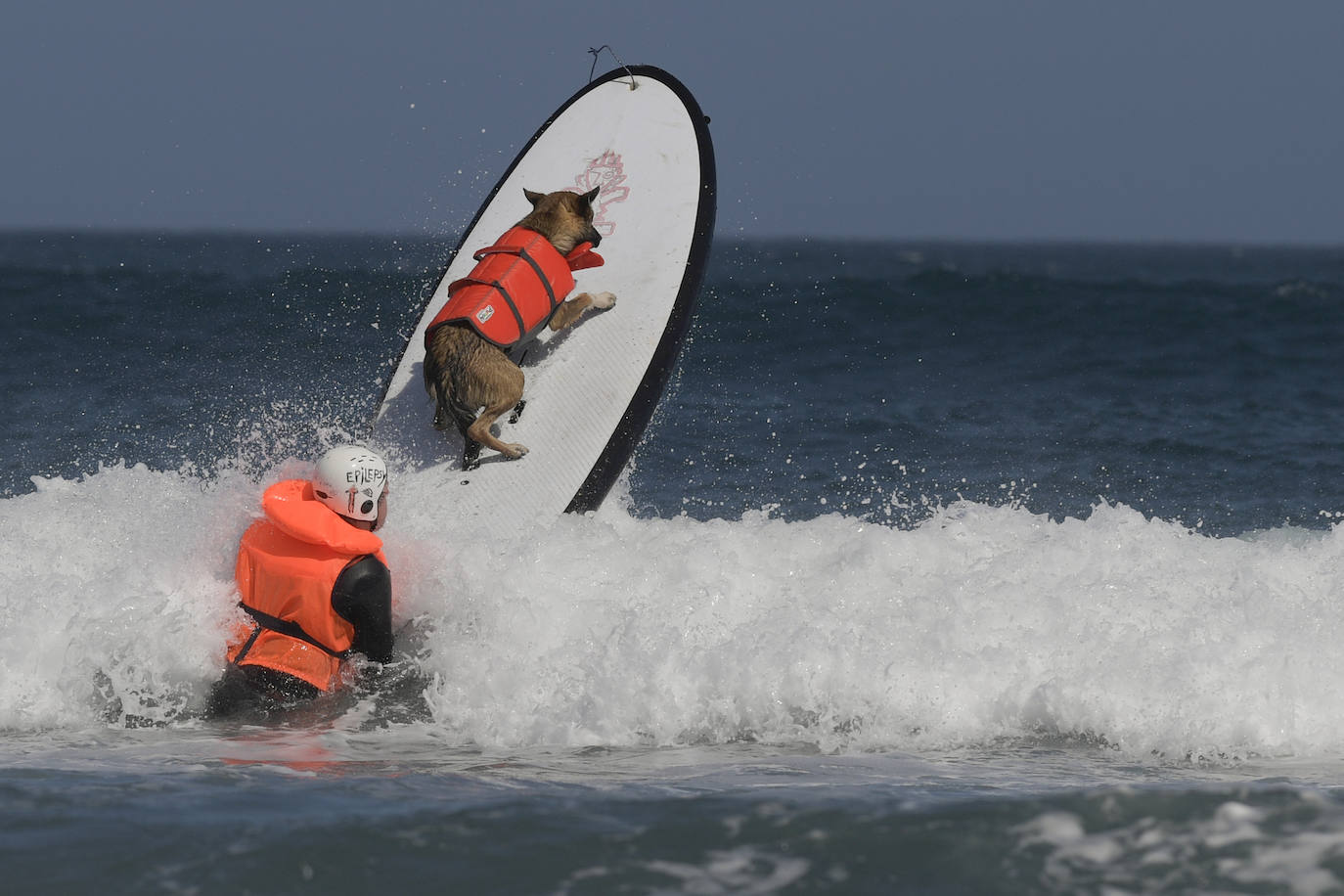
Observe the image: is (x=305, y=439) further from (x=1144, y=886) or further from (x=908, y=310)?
(x=908, y=310)

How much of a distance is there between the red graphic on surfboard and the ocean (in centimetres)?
75

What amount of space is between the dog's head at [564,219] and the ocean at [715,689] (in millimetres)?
461

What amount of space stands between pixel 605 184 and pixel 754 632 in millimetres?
3478

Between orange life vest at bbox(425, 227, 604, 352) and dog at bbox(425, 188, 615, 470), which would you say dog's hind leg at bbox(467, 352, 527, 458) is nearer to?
dog at bbox(425, 188, 615, 470)

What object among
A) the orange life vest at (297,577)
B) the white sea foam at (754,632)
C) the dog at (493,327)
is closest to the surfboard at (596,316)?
the dog at (493,327)

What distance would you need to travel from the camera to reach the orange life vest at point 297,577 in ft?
16.6

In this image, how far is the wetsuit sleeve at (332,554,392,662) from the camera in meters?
5.08

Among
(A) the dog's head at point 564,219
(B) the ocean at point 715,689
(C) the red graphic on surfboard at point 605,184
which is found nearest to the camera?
(B) the ocean at point 715,689

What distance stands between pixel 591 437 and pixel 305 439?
219 centimetres

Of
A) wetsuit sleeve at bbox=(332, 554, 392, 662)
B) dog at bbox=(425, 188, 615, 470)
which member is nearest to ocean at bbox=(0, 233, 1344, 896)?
wetsuit sleeve at bbox=(332, 554, 392, 662)

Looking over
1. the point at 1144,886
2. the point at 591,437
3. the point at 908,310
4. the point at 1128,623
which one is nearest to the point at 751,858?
the point at 1144,886

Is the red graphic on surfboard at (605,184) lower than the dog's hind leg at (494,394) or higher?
higher

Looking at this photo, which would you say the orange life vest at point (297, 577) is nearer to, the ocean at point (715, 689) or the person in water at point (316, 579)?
the person in water at point (316, 579)

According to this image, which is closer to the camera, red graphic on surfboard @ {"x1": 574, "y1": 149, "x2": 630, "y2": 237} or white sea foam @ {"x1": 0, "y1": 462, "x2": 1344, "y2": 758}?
white sea foam @ {"x1": 0, "y1": 462, "x2": 1344, "y2": 758}
